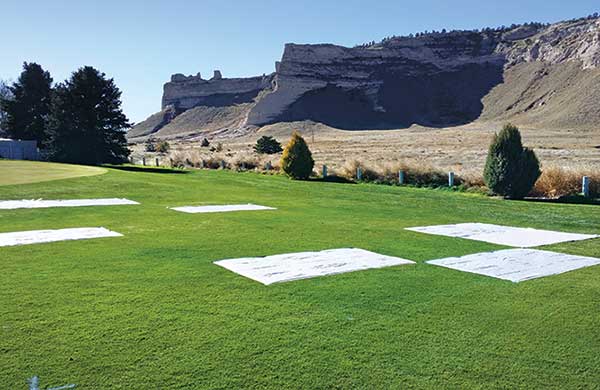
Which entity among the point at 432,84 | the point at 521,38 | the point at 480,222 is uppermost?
the point at 521,38

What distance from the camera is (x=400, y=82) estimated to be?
126 meters

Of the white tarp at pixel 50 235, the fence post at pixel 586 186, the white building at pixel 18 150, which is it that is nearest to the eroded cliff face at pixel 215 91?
the white building at pixel 18 150

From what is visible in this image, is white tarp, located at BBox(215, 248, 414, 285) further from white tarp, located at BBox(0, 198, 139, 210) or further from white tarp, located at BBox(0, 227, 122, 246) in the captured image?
white tarp, located at BBox(0, 198, 139, 210)

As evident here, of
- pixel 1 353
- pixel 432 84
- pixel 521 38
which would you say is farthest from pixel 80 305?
pixel 521 38

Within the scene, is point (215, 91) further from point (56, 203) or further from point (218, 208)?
point (218, 208)

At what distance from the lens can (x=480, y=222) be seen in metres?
9.70

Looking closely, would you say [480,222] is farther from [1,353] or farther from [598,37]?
[598,37]

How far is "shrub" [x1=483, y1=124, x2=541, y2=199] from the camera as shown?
562 inches

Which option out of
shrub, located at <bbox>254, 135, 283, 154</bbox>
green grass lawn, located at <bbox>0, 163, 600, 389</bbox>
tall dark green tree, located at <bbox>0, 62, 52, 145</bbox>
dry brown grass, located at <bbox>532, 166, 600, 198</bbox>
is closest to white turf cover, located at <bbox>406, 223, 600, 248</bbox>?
green grass lawn, located at <bbox>0, 163, 600, 389</bbox>

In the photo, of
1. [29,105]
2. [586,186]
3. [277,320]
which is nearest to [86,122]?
[29,105]

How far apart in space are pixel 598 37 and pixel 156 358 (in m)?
112

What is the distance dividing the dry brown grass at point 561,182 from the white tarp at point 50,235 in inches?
466

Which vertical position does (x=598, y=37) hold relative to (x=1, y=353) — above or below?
above

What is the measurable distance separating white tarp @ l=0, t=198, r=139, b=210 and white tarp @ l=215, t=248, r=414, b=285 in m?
6.92
